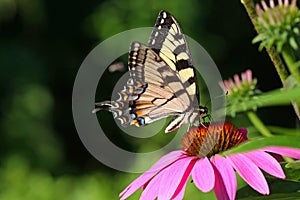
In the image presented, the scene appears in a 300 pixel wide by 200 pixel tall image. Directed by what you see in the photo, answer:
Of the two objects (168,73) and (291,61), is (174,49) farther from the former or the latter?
(291,61)

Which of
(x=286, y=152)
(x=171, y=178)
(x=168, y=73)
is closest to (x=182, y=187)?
(x=171, y=178)

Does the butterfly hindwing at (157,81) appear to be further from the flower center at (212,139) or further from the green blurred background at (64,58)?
the green blurred background at (64,58)

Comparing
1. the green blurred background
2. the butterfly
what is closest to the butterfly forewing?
the butterfly

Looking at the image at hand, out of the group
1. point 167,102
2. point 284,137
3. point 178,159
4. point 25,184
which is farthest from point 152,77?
point 25,184

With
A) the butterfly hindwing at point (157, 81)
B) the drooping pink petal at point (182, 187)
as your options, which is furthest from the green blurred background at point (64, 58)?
the drooping pink petal at point (182, 187)

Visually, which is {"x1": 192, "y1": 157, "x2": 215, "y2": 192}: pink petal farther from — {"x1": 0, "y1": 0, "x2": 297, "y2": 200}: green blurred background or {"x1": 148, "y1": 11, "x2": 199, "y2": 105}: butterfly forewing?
{"x1": 0, "y1": 0, "x2": 297, "y2": 200}: green blurred background

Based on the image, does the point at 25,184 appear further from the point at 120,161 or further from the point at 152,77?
the point at 152,77

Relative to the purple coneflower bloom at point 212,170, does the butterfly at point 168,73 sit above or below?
above
